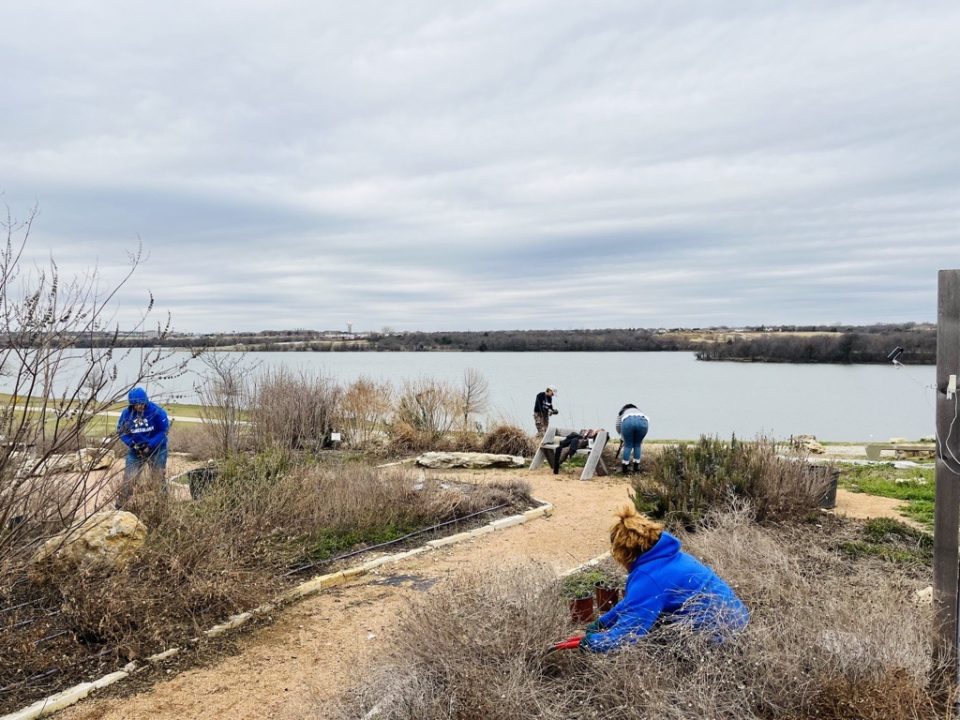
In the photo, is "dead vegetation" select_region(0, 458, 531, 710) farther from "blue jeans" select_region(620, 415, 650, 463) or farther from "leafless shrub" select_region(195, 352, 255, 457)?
"leafless shrub" select_region(195, 352, 255, 457)

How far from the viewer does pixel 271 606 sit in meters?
5.78

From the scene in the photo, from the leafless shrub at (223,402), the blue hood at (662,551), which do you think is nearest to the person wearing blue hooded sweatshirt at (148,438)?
the leafless shrub at (223,402)

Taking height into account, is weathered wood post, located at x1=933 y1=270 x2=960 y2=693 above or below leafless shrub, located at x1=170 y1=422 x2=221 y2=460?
above

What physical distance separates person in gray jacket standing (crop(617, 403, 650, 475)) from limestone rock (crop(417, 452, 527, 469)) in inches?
83.2

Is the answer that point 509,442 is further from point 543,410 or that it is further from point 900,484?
point 900,484

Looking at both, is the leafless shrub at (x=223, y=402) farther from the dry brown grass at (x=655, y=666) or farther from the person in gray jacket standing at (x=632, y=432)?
the dry brown grass at (x=655, y=666)

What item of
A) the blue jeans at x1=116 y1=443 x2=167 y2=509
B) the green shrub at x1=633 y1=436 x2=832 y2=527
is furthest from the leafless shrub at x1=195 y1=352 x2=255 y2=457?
the green shrub at x1=633 y1=436 x2=832 y2=527

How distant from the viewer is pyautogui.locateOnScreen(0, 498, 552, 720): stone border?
4217 mm

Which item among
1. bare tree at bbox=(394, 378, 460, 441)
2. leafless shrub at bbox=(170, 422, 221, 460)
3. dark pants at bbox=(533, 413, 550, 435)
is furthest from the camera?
dark pants at bbox=(533, 413, 550, 435)

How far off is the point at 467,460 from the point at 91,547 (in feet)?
27.6

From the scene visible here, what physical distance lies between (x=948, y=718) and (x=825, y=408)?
32.6 meters

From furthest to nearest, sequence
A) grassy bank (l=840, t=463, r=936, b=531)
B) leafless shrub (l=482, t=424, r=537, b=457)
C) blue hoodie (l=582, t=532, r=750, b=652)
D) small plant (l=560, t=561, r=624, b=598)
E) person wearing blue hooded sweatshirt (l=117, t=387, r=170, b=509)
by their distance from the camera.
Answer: leafless shrub (l=482, t=424, r=537, b=457) → grassy bank (l=840, t=463, r=936, b=531) → person wearing blue hooded sweatshirt (l=117, t=387, r=170, b=509) → small plant (l=560, t=561, r=624, b=598) → blue hoodie (l=582, t=532, r=750, b=652)

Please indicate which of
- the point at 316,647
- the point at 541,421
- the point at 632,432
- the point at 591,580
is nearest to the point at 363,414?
the point at 541,421

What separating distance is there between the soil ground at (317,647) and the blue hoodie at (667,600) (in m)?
1.36
